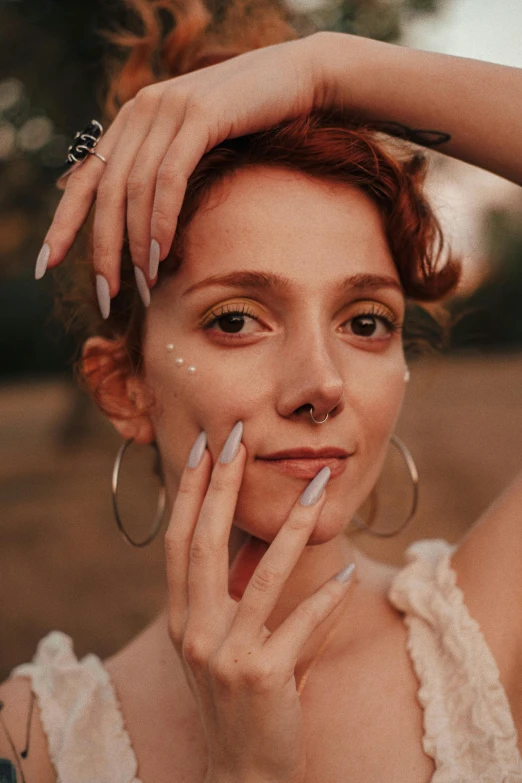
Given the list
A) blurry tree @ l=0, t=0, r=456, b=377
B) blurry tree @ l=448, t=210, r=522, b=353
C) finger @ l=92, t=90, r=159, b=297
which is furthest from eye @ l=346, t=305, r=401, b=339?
blurry tree @ l=448, t=210, r=522, b=353

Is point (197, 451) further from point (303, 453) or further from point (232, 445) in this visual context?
point (303, 453)

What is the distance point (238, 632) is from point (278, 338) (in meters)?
0.68

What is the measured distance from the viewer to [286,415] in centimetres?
179

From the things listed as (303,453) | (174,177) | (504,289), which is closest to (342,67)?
(174,177)

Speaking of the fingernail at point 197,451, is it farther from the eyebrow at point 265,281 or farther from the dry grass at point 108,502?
the dry grass at point 108,502

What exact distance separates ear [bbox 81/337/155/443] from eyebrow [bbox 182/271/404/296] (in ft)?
1.32

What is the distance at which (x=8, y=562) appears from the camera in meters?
6.48

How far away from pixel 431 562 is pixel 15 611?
169 inches

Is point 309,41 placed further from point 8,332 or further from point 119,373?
point 8,332

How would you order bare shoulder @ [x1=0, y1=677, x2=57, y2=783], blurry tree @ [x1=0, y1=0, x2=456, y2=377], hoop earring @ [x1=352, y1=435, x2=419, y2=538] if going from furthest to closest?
blurry tree @ [x1=0, y1=0, x2=456, y2=377] < hoop earring @ [x1=352, y1=435, x2=419, y2=538] < bare shoulder @ [x1=0, y1=677, x2=57, y2=783]

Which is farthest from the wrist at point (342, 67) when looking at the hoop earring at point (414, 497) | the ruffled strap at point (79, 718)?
the ruffled strap at point (79, 718)

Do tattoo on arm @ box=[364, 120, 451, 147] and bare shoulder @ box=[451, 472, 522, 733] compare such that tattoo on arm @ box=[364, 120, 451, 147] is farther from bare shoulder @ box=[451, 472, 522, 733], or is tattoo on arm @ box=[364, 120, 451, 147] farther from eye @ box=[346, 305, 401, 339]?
bare shoulder @ box=[451, 472, 522, 733]

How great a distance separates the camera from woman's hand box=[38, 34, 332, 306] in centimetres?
172

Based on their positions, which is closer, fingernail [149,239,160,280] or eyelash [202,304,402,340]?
fingernail [149,239,160,280]
